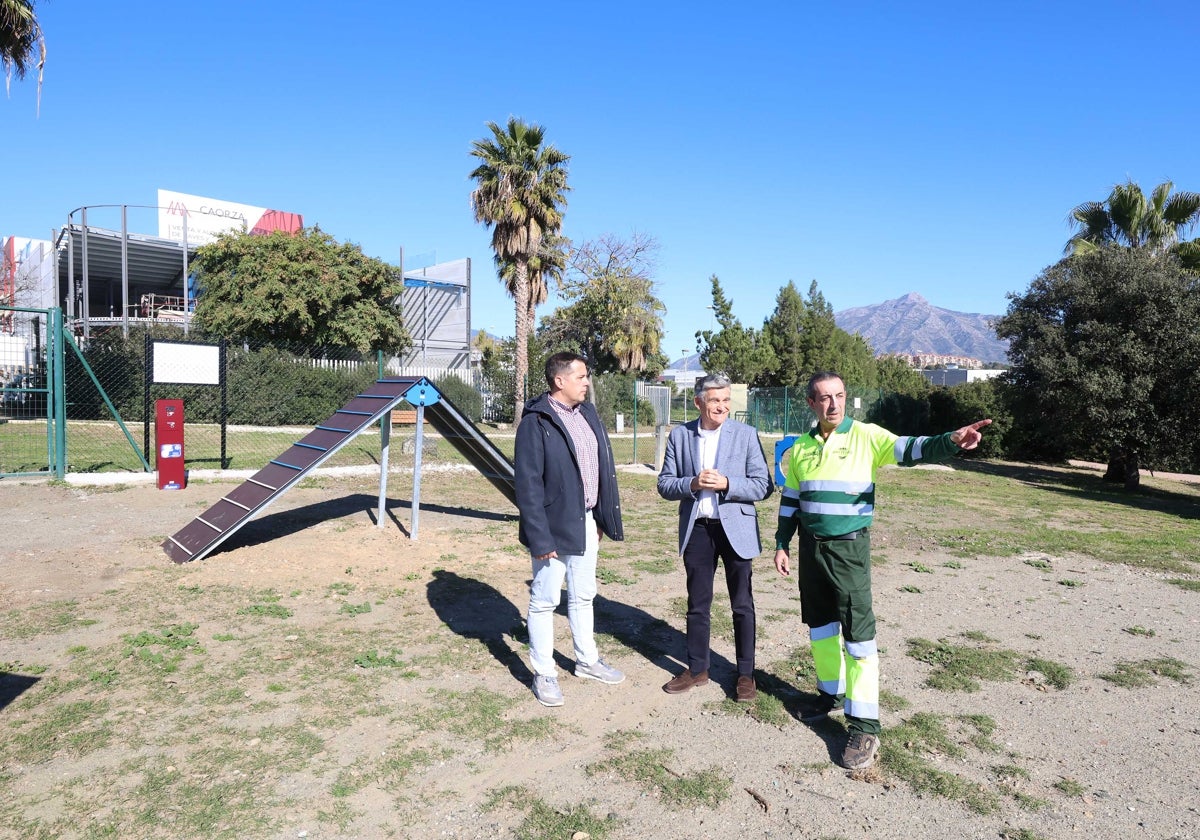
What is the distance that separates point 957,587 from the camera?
22.9ft

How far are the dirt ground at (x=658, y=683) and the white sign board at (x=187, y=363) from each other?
11.9ft

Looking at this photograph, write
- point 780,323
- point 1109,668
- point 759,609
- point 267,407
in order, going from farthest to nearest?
point 780,323
point 267,407
point 759,609
point 1109,668

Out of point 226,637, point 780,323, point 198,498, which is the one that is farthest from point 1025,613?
point 780,323

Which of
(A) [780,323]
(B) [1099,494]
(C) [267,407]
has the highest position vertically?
(A) [780,323]

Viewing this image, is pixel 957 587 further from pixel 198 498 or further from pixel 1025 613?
pixel 198 498

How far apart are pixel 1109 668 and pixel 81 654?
6.32 metres

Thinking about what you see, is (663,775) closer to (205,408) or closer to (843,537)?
(843,537)

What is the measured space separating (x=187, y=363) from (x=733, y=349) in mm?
30700

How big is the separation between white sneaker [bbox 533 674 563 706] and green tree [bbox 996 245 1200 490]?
1632 cm

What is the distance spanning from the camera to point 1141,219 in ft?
72.6

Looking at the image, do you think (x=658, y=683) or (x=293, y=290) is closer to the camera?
(x=658, y=683)

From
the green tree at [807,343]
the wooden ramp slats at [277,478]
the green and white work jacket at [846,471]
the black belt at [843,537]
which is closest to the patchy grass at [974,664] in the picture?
the black belt at [843,537]

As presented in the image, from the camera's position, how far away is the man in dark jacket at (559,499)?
13.6 feet

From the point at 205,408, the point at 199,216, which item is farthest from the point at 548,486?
the point at 199,216
